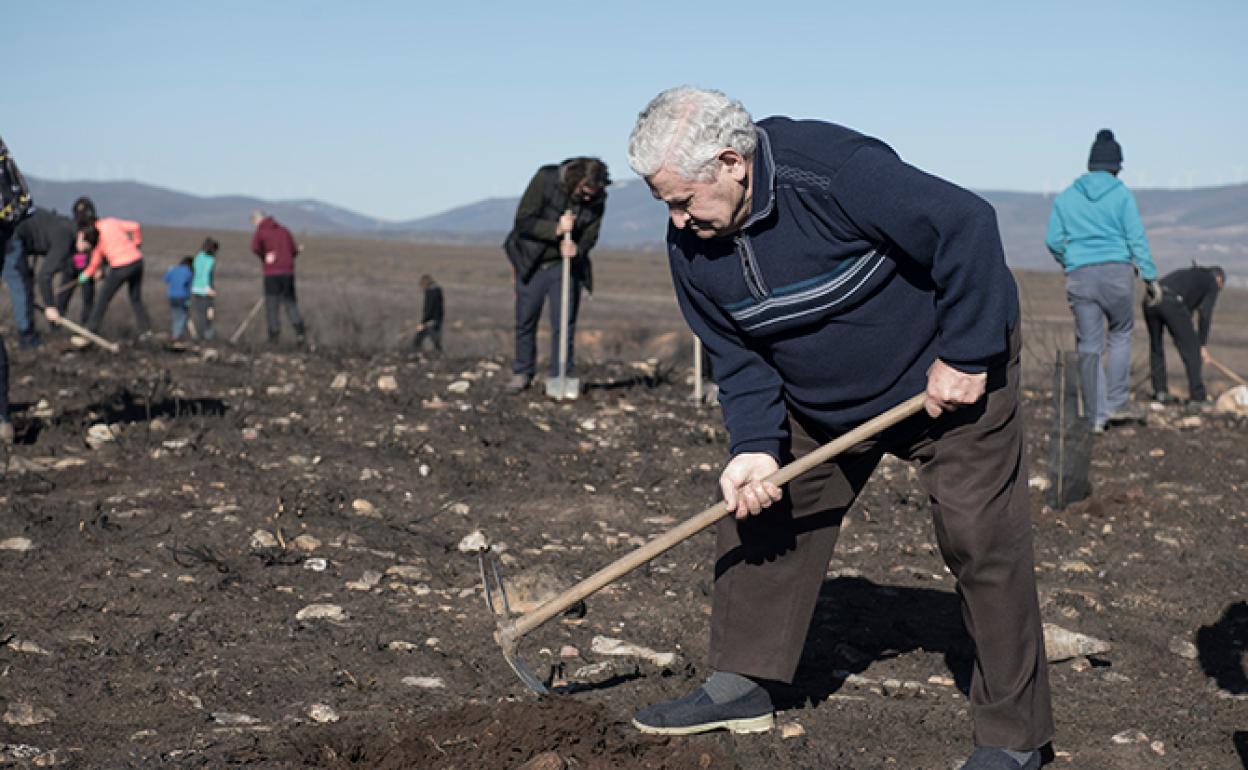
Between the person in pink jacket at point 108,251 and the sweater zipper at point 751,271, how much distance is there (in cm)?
1118

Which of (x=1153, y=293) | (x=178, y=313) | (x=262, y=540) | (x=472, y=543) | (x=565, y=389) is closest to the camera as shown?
(x=262, y=540)

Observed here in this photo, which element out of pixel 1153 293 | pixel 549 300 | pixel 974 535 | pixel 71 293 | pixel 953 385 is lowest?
pixel 71 293

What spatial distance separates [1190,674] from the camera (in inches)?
177

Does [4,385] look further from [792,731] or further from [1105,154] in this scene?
[1105,154]

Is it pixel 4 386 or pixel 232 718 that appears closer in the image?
pixel 232 718

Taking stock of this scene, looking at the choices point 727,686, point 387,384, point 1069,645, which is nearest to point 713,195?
point 727,686

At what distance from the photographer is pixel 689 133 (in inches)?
120

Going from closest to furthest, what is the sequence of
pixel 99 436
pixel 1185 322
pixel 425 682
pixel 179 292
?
pixel 425 682, pixel 99 436, pixel 1185 322, pixel 179 292

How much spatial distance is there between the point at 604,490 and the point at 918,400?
142 inches

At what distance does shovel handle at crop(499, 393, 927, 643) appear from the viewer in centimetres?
335

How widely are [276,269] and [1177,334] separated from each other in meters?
8.51

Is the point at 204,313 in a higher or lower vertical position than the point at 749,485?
lower

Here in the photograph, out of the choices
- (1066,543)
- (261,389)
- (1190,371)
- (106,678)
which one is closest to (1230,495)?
(1066,543)

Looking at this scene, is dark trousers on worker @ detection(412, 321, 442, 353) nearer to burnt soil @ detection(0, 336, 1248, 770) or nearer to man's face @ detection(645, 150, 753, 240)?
burnt soil @ detection(0, 336, 1248, 770)
